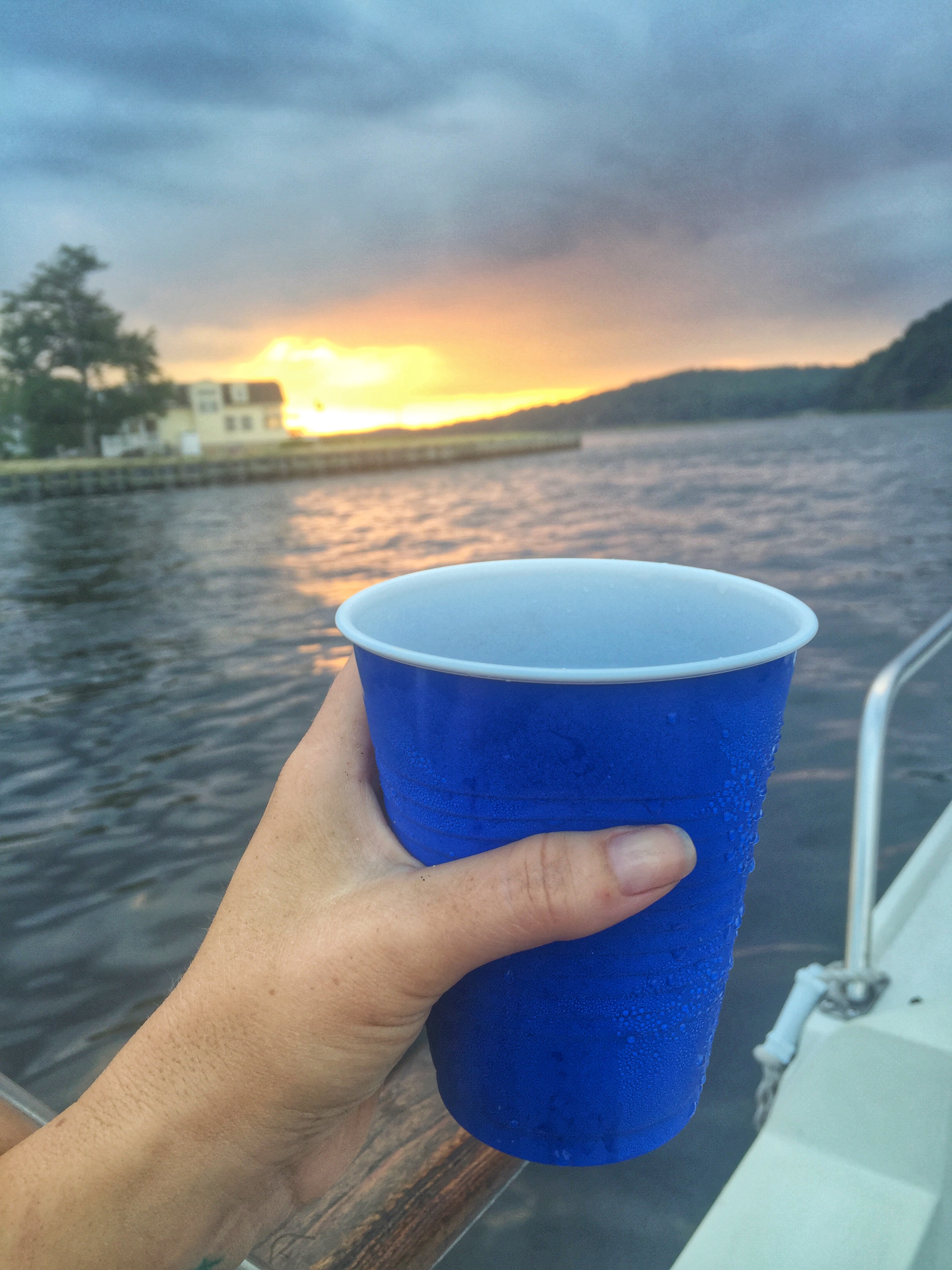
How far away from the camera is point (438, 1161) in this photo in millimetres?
1304

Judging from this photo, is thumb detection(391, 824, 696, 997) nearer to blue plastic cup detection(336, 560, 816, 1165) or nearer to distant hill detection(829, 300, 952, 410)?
blue plastic cup detection(336, 560, 816, 1165)

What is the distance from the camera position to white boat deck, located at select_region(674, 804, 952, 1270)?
116cm

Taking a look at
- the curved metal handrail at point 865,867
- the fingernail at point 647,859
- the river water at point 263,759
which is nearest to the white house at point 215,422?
the river water at point 263,759

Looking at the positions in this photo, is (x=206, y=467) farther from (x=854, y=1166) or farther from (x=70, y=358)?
(x=854, y=1166)

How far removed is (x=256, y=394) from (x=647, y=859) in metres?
68.1

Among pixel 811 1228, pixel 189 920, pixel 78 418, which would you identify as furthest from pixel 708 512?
pixel 78 418

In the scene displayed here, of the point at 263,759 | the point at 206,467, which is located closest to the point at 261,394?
the point at 206,467

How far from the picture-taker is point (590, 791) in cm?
72

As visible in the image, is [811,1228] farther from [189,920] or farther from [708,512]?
[708,512]

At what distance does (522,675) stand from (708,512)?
84.3 ft

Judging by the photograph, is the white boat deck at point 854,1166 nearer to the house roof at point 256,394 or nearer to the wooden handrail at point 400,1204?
the wooden handrail at point 400,1204

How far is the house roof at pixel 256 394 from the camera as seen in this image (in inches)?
A: 2392

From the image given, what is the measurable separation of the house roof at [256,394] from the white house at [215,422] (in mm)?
32

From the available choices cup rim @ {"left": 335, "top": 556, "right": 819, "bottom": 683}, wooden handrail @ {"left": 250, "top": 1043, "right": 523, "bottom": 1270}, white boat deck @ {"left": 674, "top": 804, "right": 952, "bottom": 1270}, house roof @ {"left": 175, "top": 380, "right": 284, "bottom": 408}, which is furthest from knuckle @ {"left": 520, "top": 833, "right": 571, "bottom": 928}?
house roof @ {"left": 175, "top": 380, "right": 284, "bottom": 408}
